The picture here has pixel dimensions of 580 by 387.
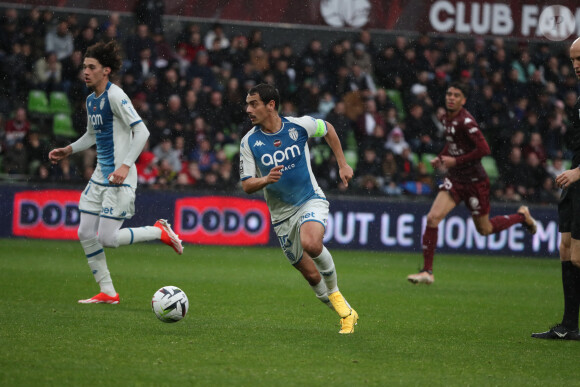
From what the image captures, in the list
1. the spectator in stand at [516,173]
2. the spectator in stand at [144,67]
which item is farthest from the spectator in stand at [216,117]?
the spectator in stand at [516,173]

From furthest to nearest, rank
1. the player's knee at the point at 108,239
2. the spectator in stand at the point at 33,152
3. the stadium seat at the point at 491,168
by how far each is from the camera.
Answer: the stadium seat at the point at 491,168, the spectator in stand at the point at 33,152, the player's knee at the point at 108,239

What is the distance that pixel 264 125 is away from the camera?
719 centimetres

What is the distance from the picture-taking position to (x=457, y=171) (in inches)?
447

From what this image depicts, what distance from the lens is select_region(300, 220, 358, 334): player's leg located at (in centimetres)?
673

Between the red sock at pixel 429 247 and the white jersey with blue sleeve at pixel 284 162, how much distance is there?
159 inches

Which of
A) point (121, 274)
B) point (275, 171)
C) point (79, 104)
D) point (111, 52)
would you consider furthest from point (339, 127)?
point (275, 171)

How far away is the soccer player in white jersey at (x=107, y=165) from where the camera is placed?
8.11 m

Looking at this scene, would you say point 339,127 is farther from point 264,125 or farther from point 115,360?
point 115,360

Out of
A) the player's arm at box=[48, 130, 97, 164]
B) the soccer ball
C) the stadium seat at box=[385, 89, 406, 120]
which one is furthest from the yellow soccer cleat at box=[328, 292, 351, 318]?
the stadium seat at box=[385, 89, 406, 120]

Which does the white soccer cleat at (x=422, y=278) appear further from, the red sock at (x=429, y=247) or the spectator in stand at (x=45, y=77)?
the spectator in stand at (x=45, y=77)

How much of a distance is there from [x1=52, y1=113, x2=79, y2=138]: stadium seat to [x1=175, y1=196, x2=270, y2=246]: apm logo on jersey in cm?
243

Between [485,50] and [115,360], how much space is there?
15.9 m

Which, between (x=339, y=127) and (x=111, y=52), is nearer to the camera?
(x=111, y=52)

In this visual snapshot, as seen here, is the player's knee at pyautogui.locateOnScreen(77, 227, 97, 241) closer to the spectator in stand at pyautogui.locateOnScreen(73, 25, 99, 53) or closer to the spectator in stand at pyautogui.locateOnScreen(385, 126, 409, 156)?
the spectator in stand at pyautogui.locateOnScreen(73, 25, 99, 53)
